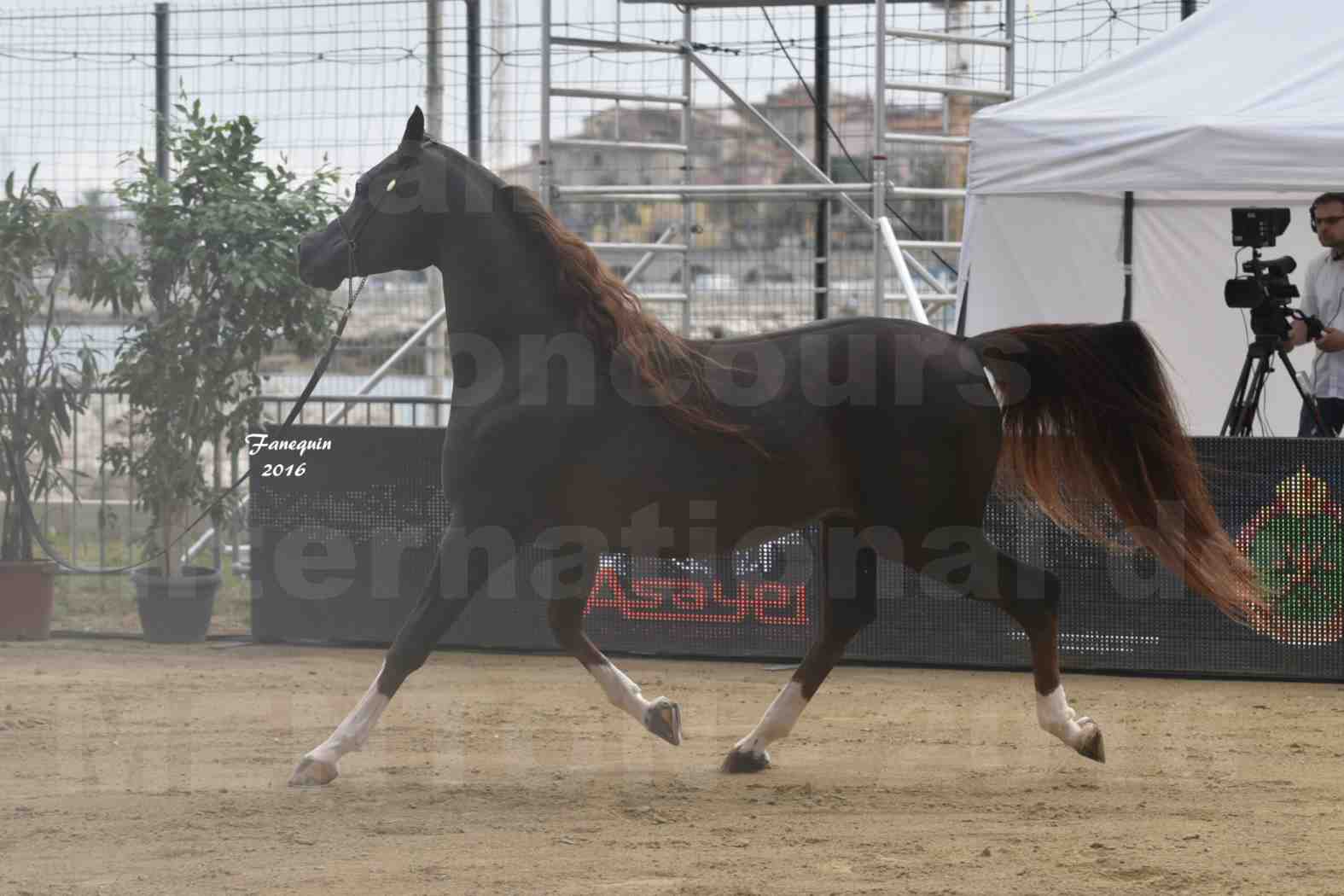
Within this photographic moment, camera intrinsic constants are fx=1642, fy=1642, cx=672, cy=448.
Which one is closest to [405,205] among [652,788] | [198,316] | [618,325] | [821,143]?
[618,325]

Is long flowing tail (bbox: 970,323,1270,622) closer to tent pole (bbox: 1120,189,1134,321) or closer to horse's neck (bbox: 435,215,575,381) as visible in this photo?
horse's neck (bbox: 435,215,575,381)

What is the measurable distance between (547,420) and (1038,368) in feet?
5.19

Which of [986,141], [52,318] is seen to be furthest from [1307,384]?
[52,318]

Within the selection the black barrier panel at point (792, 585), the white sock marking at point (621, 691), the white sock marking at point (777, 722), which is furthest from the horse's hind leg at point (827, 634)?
the black barrier panel at point (792, 585)

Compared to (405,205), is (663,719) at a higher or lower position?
lower

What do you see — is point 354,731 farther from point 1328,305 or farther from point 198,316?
point 1328,305

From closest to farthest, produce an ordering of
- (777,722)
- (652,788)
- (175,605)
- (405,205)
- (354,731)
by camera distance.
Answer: (354,731) → (652,788) → (405,205) → (777,722) → (175,605)

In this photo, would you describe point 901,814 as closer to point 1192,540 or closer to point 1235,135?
point 1192,540

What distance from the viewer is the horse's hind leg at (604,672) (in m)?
5.16

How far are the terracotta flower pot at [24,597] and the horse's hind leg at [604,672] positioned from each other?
3.60 m

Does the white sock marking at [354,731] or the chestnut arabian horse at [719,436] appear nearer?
the white sock marking at [354,731]

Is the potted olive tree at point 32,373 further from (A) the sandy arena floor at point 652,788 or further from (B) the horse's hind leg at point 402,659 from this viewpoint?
(B) the horse's hind leg at point 402,659

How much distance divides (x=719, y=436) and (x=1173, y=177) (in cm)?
313

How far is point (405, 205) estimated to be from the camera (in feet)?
16.3
